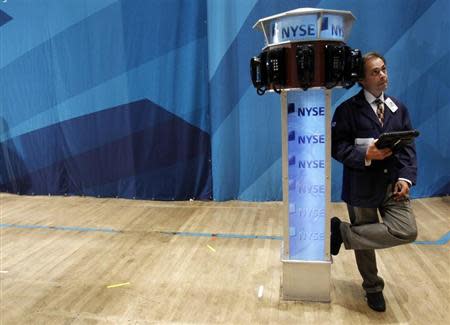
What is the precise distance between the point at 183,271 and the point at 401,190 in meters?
1.70

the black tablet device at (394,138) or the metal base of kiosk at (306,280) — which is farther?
the metal base of kiosk at (306,280)

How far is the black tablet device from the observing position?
2160mm

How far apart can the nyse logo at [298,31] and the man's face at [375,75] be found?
1.30 feet

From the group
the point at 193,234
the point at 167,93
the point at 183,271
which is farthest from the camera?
the point at 167,93

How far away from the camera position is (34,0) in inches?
194

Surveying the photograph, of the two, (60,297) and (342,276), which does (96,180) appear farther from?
(342,276)

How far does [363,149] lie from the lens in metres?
2.31

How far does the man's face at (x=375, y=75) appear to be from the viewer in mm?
2320

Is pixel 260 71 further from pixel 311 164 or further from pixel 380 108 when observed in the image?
pixel 380 108

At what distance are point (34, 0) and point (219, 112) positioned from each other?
2597 millimetres

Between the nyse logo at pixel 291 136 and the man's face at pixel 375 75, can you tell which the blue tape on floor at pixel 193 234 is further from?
the man's face at pixel 375 75

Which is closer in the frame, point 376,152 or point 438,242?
point 376,152

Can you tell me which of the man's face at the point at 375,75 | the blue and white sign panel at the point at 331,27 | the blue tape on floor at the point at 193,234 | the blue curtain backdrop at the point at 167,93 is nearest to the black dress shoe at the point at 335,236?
the man's face at the point at 375,75

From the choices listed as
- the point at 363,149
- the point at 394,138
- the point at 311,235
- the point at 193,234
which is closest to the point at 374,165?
the point at 363,149
